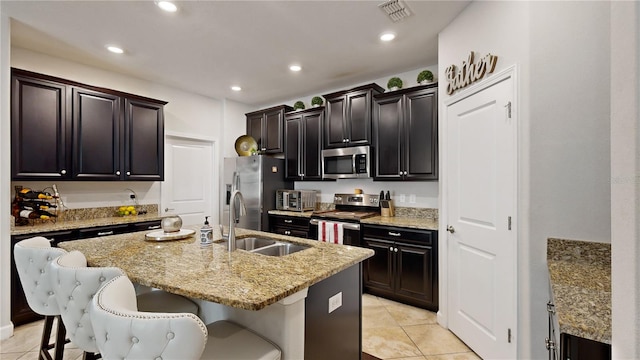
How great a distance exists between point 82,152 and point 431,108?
395 cm

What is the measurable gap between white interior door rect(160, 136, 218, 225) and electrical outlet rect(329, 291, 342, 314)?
136 inches

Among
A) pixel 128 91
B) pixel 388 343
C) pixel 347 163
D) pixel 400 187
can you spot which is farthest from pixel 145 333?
pixel 128 91

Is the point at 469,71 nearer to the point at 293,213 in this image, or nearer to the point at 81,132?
the point at 293,213

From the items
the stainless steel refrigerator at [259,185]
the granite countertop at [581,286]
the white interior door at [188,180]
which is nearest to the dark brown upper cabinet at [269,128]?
the stainless steel refrigerator at [259,185]

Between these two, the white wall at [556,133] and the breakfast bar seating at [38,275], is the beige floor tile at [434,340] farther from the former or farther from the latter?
the breakfast bar seating at [38,275]

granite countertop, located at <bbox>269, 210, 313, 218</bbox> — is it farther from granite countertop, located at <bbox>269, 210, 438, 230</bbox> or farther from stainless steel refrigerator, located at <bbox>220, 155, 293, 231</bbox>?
stainless steel refrigerator, located at <bbox>220, 155, 293, 231</bbox>

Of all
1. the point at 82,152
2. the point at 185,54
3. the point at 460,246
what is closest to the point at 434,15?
the point at 460,246

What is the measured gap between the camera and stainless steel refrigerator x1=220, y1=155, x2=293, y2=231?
4215mm

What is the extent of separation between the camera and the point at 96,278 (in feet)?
3.94

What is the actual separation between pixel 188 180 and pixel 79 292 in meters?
3.54

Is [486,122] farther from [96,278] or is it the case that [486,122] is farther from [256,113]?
[256,113]

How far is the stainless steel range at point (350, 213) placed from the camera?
11.2 ft

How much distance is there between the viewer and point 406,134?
10.8 feet

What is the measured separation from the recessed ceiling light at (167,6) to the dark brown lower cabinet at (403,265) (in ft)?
9.28
